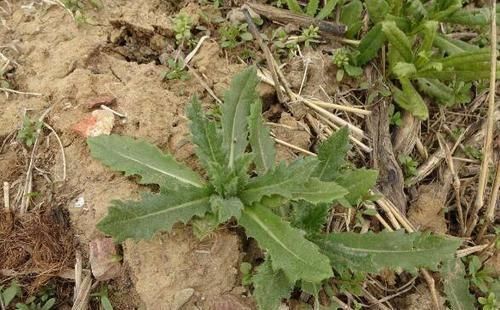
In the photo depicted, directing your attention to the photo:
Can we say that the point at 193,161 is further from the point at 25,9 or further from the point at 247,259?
the point at 25,9

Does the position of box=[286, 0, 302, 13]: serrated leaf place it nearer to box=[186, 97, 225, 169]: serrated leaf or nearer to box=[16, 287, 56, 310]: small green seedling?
box=[186, 97, 225, 169]: serrated leaf

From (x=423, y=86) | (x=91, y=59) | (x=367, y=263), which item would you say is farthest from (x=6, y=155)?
(x=423, y=86)

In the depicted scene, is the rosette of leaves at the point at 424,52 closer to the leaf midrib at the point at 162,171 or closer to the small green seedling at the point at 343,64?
the small green seedling at the point at 343,64

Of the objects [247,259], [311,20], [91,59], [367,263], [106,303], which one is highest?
[311,20]

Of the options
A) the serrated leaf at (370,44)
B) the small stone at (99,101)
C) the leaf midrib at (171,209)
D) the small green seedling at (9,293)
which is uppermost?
the serrated leaf at (370,44)

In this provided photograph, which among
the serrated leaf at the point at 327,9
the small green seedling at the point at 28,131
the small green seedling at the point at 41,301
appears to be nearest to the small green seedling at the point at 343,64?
the serrated leaf at the point at 327,9
